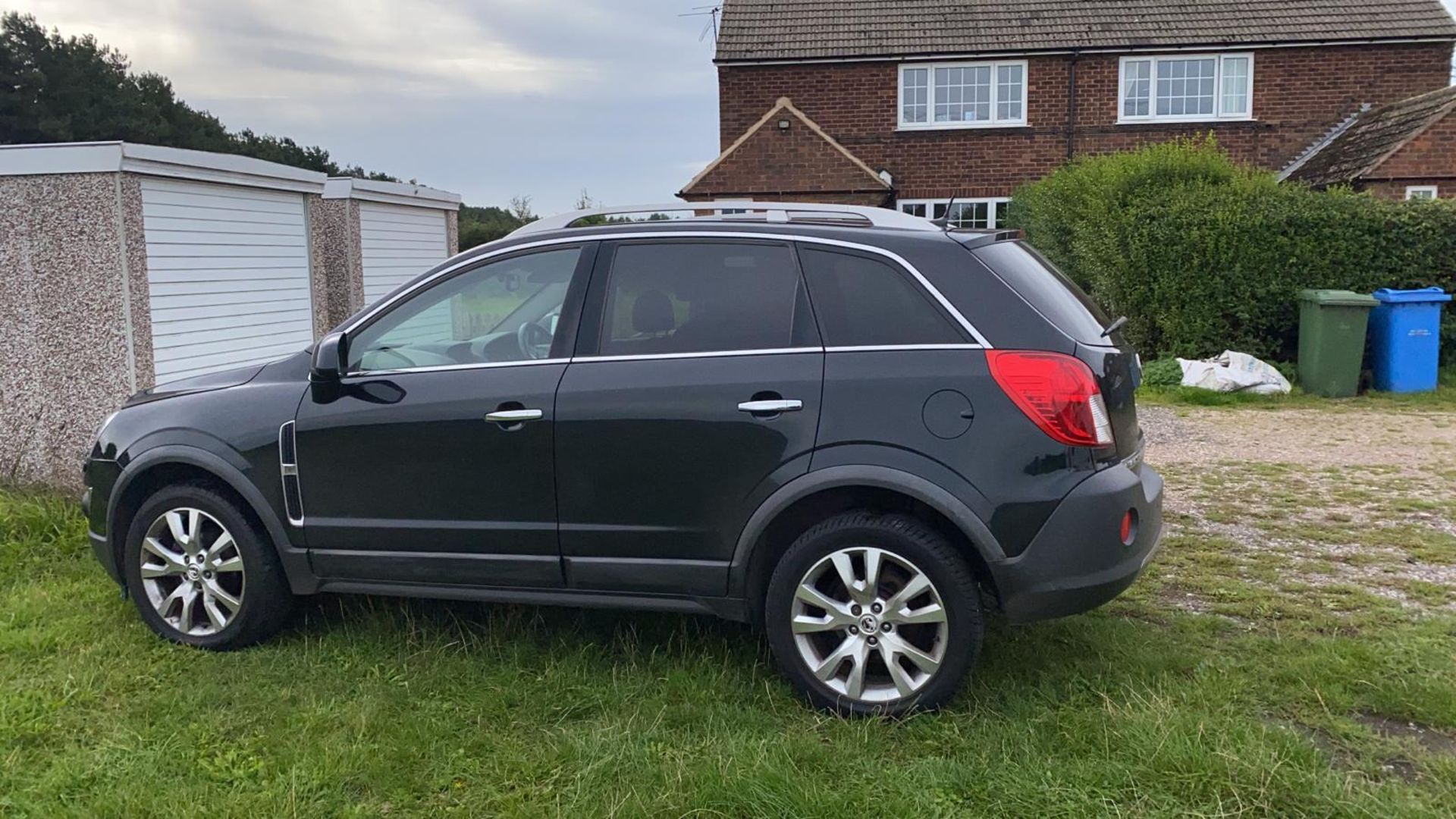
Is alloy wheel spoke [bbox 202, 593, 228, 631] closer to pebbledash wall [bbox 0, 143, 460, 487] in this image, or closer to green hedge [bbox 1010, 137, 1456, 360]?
pebbledash wall [bbox 0, 143, 460, 487]

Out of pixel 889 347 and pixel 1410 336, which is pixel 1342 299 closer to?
pixel 1410 336

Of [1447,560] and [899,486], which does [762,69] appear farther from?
[899,486]

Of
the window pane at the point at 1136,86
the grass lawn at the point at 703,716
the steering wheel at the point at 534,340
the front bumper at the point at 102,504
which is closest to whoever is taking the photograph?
the grass lawn at the point at 703,716

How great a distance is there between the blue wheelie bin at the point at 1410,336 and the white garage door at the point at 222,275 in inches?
426

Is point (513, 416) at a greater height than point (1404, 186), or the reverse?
point (1404, 186)

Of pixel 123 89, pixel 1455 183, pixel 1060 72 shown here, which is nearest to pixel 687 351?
pixel 1455 183

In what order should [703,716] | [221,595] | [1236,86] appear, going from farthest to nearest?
[1236,86] < [221,595] < [703,716]

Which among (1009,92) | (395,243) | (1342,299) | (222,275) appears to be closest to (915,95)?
(1009,92)

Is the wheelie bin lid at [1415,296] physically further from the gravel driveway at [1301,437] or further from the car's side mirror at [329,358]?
the car's side mirror at [329,358]

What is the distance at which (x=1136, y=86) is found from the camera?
20.6 meters

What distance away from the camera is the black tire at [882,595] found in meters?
3.76

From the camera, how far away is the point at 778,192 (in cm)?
1855

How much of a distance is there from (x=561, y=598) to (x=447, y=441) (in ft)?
2.49

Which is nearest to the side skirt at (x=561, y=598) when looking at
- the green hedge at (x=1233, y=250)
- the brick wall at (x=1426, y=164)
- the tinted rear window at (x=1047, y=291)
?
the tinted rear window at (x=1047, y=291)
